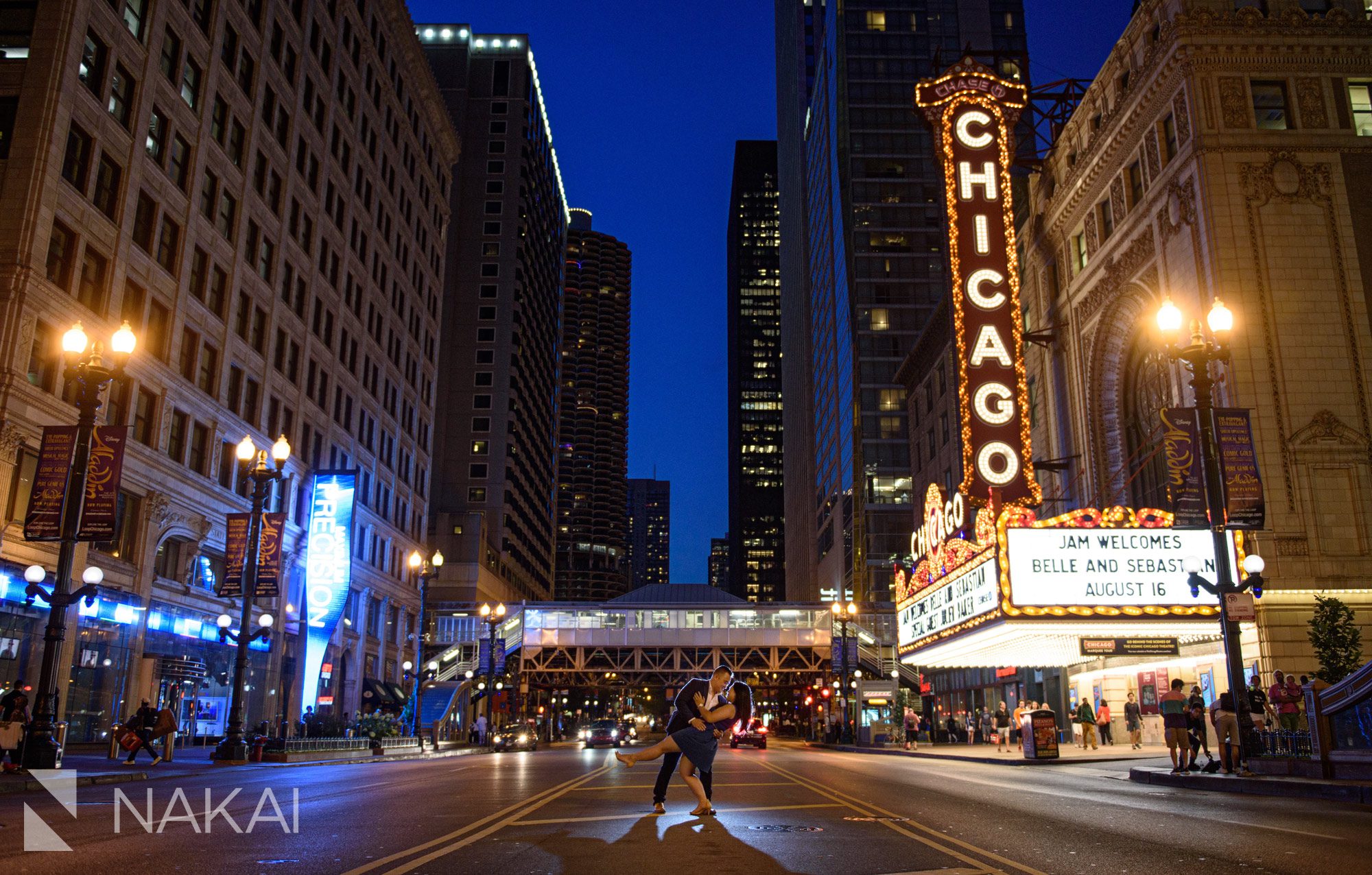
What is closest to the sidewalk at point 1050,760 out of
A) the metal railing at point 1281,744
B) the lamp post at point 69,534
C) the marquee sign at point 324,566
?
the metal railing at point 1281,744

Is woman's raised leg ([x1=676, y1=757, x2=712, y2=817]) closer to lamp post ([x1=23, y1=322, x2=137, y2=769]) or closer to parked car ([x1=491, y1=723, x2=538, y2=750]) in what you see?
lamp post ([x1=23, y1=322, x2=137, y2=769])

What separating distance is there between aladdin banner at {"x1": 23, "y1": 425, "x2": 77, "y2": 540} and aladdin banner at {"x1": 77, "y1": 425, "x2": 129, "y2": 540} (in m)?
0.44

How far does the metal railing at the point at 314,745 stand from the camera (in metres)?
31.8

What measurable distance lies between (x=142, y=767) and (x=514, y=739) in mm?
34343

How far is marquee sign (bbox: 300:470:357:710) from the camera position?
47.2 metres

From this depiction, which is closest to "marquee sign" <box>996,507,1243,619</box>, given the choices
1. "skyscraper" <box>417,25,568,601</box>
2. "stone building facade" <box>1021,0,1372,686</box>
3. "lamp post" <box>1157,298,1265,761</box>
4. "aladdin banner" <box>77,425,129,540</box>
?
"stone building facade" <box>1021,0,1372,686</box>

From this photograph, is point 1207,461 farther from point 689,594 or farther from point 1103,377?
point 689,594

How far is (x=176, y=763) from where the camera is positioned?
1077 inches

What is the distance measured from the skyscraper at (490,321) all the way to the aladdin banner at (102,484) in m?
77.3

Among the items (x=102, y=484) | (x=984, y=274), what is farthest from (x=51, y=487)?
(x=984, y=274)

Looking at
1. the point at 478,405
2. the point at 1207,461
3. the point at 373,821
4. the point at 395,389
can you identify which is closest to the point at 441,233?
the point at 395,389

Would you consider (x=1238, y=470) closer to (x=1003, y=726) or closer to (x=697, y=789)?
(x=697, y=789)

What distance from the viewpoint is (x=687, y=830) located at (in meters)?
11.0

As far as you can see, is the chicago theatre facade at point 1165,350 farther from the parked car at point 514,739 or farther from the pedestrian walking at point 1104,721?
the parked car at point 514,739
